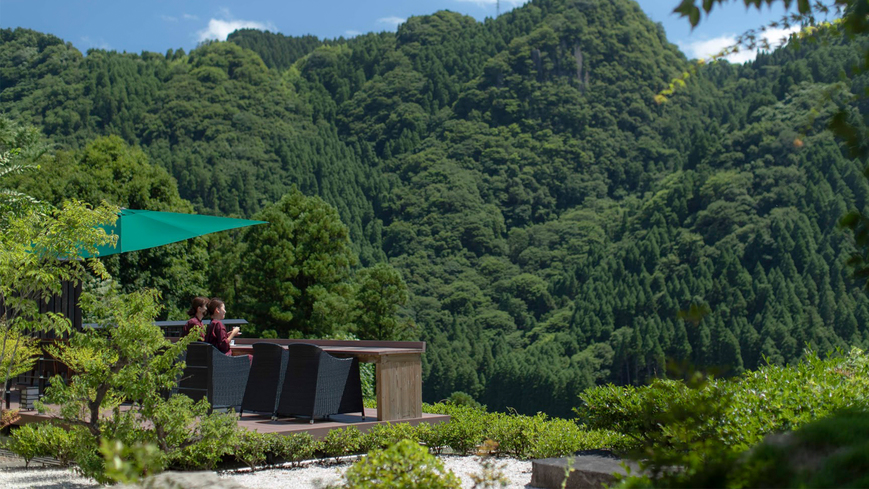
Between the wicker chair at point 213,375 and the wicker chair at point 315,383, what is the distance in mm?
347

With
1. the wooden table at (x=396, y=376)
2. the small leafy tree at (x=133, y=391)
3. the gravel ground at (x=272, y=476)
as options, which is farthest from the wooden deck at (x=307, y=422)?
the small leafy tree at (x=133, y=391)

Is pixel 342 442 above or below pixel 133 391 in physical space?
below

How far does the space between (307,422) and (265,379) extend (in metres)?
0.45

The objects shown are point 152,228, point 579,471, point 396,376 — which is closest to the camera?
point 579,471

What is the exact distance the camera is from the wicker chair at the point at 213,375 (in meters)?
5.78

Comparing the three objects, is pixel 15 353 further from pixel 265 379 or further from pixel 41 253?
pixel 265 379

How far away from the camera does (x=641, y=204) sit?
94562 mm

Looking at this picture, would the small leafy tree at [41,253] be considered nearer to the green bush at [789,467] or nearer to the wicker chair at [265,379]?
the wicker chair at [265,379]

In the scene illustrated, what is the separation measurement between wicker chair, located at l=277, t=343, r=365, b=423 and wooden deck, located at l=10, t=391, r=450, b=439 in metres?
0.10

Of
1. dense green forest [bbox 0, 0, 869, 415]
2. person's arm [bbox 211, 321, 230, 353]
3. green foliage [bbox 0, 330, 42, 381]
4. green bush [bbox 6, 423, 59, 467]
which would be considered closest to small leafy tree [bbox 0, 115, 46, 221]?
green foliage [bbox 0, 330, 42, 381]

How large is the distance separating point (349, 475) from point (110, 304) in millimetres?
2132

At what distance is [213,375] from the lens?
5.79 metres

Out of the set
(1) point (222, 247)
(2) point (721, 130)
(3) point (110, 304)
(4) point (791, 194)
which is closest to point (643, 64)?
(2) point (721, 130)

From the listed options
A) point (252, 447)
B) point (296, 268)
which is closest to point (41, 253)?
point (252, 447)
